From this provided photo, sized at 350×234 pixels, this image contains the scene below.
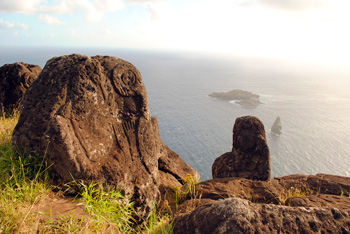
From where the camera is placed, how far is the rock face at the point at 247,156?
9547 mm

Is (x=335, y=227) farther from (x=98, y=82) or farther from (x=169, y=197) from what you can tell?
(x=98, y=82)

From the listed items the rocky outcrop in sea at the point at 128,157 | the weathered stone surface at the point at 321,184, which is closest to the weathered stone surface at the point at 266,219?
the rocky outcrop in sea at the point at 128,157

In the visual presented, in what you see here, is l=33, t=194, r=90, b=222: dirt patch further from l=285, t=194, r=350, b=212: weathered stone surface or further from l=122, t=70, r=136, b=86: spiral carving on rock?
l=285, t=194, r=350, b=212: weathered stone surface

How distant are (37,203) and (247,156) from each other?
7.85 meters

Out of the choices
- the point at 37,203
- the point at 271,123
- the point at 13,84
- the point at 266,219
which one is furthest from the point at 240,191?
the point at 271,123

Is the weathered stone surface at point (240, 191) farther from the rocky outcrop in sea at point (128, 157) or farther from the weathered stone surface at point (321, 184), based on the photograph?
the weathered stone surface at point (321, 184)

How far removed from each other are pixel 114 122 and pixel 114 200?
2837mm

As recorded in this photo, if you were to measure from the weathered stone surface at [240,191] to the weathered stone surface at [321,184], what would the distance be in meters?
2.11

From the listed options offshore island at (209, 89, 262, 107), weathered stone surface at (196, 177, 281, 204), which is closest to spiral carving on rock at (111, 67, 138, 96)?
weathered stone surface at (196, 177, 281, 204)

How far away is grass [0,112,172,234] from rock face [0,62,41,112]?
7.90 m

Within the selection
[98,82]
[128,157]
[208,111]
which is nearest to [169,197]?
[128,157]

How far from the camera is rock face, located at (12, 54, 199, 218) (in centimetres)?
607

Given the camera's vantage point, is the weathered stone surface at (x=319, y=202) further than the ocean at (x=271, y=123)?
No

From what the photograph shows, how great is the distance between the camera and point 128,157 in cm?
736
